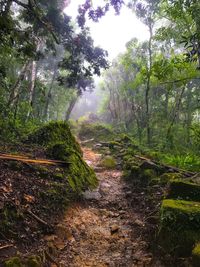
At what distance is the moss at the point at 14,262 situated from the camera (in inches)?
123

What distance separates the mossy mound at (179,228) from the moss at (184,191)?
0.73 m

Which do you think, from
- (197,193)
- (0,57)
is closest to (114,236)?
(197,193)

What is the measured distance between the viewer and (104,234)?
15.7 feet

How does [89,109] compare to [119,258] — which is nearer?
[119,258]

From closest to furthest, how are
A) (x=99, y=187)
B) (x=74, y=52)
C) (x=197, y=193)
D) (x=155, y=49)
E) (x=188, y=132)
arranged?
(x=197, y=193), (x=99, y=187), (x=74, y=52), (x=188, y=132), (x=155, y=49)

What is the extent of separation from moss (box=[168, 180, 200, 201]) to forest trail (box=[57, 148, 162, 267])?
0.84 meters

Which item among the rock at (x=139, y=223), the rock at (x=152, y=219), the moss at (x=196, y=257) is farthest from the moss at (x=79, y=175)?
the moss at (x=196, y=257)

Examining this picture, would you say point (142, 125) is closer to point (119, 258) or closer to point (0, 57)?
point (0, 57)

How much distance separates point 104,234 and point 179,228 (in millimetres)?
1491

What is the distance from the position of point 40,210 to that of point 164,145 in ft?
28.5

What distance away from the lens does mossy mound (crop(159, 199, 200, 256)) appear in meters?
3.72

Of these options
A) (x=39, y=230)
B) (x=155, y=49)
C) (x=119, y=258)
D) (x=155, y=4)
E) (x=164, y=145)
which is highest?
(x=155, y=4)

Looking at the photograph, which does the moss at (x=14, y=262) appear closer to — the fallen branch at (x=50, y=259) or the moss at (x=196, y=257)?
the fallen branch at (x=50, y=259)

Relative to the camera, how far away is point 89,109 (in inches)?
1959
